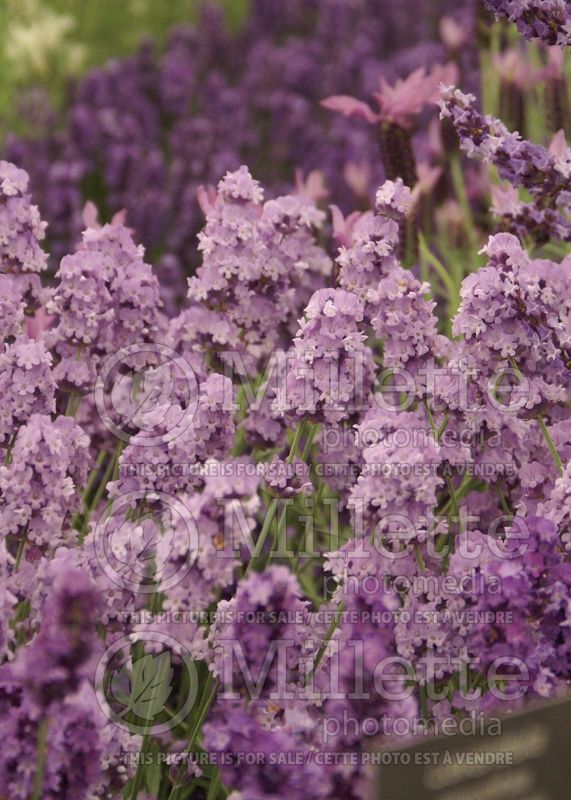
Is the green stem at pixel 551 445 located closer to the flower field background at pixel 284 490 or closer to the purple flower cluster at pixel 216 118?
the flower field background at pixel 284 490

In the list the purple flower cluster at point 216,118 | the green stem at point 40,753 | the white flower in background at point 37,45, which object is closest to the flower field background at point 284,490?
the green stem at point 40,753

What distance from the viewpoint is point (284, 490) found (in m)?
0.95

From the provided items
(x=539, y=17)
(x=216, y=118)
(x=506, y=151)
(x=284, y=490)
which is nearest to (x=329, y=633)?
(x=284, y=490)

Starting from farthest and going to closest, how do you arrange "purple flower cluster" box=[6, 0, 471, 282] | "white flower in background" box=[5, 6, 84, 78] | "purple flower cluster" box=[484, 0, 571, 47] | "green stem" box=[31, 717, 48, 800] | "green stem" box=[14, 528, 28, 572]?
"white flower in background" box=[5, 6, 84, 78] < "purple flower cluster" box=[6, 0, 471, 282] < "purple flower cluster" box=[484, 0, 571, 47] < "green stem" box=[14, 528, 28, 572] < "green stem" box=[31, 717, 48, 800]

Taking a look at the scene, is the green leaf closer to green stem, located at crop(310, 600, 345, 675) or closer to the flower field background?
the flower field background

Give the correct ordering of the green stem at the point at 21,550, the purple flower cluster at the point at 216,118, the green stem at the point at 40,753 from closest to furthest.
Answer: the green stem at the point at 40,753 < the green stem at the point at 21,550 < the purple flower cluster at the point at 216,118

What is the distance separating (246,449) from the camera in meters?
1.39

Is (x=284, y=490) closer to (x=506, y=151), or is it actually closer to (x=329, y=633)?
(x=329, y=633)

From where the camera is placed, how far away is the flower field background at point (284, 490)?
0.76 meters

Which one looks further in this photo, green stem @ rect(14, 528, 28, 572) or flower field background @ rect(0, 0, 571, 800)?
green stem @ rect(14, 528, 28, 572)

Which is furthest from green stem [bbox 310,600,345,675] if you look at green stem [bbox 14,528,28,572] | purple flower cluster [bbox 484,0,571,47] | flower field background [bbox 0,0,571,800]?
purple flower cluster [bbox 484,0,571,47]

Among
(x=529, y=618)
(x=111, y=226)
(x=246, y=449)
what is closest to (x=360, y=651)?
(x=529, y=618)

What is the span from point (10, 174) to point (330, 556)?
0.47 metres

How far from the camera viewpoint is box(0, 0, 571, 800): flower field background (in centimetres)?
76
